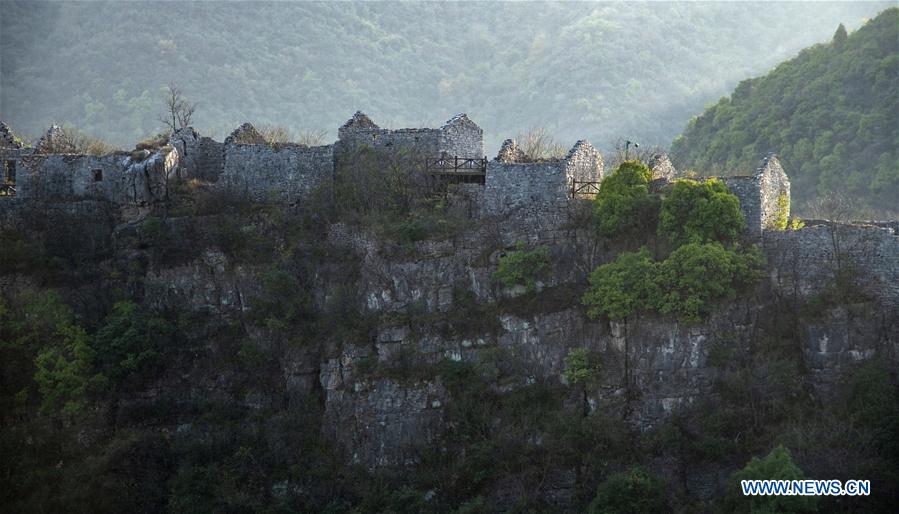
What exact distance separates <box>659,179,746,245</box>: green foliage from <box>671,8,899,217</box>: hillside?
15710mm

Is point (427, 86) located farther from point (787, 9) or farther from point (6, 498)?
point (6, 498)

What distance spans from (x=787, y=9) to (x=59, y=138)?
5920 centimetres

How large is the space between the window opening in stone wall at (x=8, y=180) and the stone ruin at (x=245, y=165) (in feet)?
0.12

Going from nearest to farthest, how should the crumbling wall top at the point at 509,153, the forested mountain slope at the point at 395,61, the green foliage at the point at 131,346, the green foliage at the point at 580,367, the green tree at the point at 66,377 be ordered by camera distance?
the green foliage at the point at 580,367 < the green tree at the point at 66,377 < the green foliage at the point at 131,346 < the crumbling wall top at the point at 509,153 < the forested mountain slope at the point at 395,61

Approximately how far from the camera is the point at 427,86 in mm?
90688

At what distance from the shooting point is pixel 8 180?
173 feet

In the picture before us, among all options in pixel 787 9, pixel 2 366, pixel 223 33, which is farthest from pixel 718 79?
pixel 2 366

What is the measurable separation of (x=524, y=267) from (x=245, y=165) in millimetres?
11608

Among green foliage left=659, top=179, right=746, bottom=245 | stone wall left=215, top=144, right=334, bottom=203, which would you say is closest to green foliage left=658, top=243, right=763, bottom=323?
green foliage left=659, top=179, right=746, bottom=245

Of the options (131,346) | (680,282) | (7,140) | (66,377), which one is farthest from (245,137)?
(680,282)

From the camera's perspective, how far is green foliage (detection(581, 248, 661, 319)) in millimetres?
44219

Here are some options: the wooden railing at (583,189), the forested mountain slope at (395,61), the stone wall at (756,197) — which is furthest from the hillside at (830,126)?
the stone wall at (756,197)

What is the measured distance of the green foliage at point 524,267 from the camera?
46156 mm

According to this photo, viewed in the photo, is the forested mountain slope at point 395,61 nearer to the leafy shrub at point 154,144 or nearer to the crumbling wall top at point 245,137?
the leafy shrub at point 154,144
